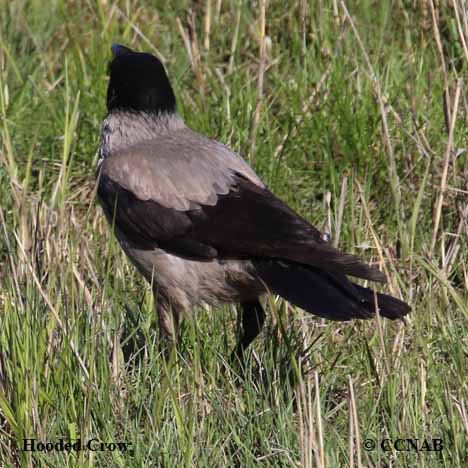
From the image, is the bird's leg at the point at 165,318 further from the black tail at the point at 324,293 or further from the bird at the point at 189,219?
the black tail at the point at 324,293

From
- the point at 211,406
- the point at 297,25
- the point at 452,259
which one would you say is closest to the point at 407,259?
the point at 452,259

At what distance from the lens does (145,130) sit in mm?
4895

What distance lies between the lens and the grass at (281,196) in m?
3.55

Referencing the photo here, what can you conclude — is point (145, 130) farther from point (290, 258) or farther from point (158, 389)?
point (158, 389)

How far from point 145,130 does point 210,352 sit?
1184 mm

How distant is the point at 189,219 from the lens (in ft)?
14.8

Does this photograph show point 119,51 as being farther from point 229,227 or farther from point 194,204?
point 229,227

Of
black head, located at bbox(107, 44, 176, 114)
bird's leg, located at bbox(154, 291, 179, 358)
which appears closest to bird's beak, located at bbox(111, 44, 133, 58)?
black head, located at bbox(107, 44, 176, 114)

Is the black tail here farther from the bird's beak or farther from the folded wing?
the bird's beak

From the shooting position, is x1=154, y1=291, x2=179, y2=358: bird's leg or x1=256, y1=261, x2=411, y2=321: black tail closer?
x1=256, y1=261, x2=411, y2=321: black tail

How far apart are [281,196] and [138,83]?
90 cm

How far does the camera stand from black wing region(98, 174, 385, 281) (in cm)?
411

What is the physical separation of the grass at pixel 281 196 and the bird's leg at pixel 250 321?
6 centimetres

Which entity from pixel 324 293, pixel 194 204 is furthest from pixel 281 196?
pixel 324 293
